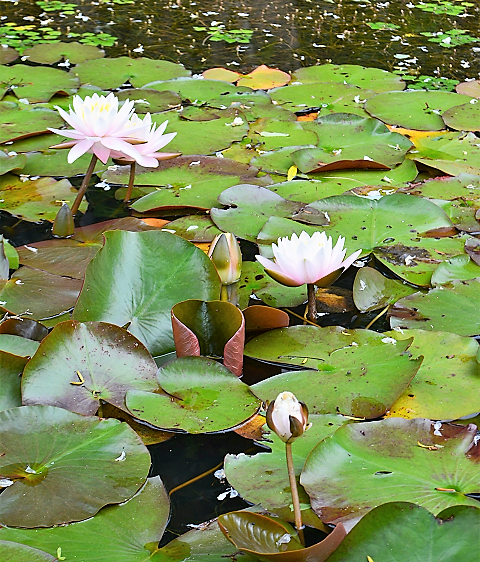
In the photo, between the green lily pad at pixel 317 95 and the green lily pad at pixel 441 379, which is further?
the green lily pad at pixel 317 95

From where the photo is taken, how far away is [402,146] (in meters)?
2.59

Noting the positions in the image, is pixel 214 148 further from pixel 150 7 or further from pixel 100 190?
pixel 150 7

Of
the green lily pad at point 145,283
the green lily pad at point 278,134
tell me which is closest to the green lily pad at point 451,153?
the green lily pad at point 278,134

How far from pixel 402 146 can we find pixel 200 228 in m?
1.02

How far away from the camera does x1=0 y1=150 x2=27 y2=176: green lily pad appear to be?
7.59 ft

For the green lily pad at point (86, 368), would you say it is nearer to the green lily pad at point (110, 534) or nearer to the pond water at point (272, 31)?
the green lily pad at point (110, 534)

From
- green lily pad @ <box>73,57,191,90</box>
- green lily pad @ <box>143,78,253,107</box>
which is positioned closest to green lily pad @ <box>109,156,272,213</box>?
green lily pad @ <box>143,78,253,107</box>

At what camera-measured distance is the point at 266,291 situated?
179 cm

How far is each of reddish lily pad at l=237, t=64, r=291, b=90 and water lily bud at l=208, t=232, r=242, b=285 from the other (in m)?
1.97

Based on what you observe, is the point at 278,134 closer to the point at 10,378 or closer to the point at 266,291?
the point at 266,291

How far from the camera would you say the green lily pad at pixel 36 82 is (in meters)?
3.07

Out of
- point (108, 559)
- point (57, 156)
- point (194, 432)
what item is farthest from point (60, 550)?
point (57, 156)

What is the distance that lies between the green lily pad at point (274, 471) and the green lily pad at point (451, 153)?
4.89 ft

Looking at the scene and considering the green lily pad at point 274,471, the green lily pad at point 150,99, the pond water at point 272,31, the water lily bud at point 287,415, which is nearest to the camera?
the water lily bud at point 287,415
